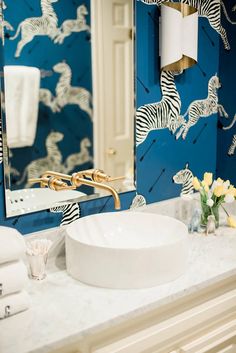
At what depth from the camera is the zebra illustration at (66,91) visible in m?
1.71

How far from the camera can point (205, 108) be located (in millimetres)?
2234

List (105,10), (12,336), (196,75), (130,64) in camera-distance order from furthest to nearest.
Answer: (196,75) → (130,64) → (105,10) → (12,336)

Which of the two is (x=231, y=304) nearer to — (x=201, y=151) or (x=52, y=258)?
(x=52, y=258)

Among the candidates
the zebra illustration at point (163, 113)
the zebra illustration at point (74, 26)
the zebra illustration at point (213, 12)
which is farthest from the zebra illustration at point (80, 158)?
the zebra illustration at point (213, 12)

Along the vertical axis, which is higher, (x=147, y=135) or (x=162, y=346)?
(x=147, y=135)

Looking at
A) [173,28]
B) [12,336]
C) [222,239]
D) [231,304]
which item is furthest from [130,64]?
[12,336]

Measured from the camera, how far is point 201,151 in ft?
7.42

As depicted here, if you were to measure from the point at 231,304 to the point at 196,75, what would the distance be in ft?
3.32

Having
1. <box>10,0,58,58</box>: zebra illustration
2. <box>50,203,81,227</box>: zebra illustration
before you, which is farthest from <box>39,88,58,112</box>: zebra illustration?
<box>50,203,81,227</box>: zebra illustration

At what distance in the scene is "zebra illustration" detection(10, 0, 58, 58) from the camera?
160 cm

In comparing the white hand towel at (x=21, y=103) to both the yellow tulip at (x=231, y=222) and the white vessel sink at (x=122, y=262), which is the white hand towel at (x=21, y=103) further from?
the yellow tulip at (x=231, y=222)

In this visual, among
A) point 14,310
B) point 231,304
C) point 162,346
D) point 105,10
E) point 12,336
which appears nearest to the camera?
point 12,336

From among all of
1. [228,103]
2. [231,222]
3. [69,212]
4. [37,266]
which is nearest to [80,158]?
[69,212]

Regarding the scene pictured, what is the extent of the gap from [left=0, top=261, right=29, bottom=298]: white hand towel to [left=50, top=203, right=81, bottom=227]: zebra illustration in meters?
0.40
